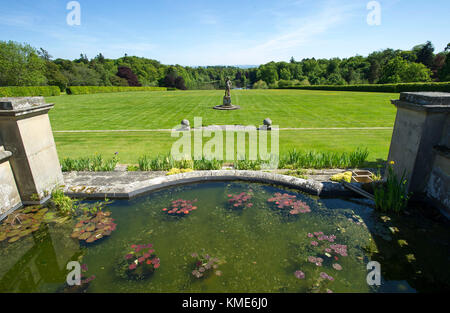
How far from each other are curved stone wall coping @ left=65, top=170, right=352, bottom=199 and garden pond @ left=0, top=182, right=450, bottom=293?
8.6 inches

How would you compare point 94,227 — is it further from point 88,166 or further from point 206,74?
point 206,74

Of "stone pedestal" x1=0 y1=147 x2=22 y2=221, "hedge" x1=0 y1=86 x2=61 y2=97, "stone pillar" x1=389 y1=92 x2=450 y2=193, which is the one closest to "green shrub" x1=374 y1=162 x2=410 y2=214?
"stone pillar" x1=389 y1=92 x2=450 y2=193

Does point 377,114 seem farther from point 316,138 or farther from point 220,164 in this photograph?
point 220,164

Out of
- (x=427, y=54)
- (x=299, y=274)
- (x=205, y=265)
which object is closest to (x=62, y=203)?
(x=205, y=265)

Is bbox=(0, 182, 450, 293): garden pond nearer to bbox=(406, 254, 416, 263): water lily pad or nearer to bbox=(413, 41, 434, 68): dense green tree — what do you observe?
bbox=(406, 254, 416, 263): water lily pad

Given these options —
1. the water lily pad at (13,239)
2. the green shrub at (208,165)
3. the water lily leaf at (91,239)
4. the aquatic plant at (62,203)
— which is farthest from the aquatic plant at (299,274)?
the water lily pad at (13,239)

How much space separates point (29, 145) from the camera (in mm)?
4523

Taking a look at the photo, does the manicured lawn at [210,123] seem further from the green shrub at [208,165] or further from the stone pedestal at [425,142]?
the stone pedestal at [425,142]

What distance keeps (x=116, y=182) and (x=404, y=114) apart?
21.8ft

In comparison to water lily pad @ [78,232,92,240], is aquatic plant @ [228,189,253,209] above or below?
below

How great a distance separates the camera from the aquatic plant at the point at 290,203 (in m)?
4.45

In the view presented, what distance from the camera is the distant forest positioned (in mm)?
39781

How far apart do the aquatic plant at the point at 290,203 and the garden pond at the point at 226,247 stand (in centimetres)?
2
